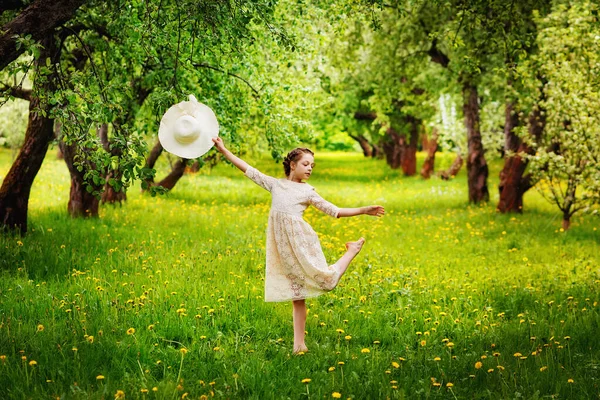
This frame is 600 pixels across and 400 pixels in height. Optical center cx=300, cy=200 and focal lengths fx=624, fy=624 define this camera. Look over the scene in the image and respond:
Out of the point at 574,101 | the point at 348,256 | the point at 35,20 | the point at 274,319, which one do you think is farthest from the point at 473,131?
the point at 35,20

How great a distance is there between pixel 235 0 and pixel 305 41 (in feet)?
24.0

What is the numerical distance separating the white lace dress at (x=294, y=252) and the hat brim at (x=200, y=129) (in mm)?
770

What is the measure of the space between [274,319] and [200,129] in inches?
85.8

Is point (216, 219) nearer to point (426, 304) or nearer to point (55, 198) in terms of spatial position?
point (55, 198)

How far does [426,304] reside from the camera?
7402 millimetres

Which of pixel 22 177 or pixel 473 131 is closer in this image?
pixel 22 177

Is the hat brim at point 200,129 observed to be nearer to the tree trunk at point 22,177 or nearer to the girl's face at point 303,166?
the girl's face at point 303,166

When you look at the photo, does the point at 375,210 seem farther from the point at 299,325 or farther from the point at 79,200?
the point at 79,200

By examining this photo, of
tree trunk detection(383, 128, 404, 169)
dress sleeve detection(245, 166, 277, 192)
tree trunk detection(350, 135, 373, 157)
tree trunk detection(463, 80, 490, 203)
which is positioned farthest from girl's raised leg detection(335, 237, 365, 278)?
tree trunk detection(350, 135, 373, 157)

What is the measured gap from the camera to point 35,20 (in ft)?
17.7

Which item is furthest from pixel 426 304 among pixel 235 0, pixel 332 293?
pixel 235 0

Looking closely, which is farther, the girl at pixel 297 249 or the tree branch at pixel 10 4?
the tree branch at pixel 10 4

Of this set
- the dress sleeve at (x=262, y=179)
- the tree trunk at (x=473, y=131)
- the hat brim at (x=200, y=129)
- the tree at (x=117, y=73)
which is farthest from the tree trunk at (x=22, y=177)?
the tree trunk at (x=473, y=131)

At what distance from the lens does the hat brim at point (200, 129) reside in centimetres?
555
